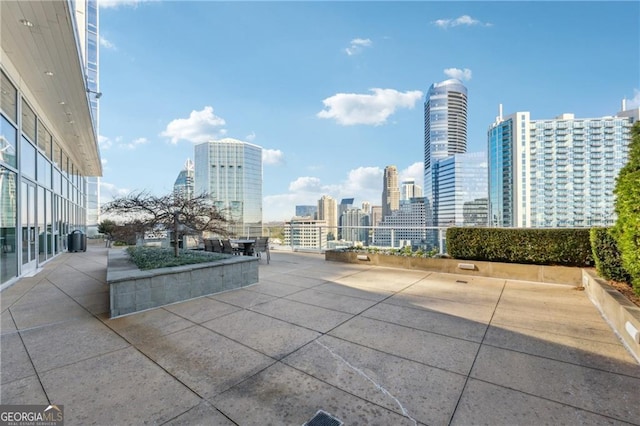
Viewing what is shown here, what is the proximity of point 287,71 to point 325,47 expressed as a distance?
12.5 ft

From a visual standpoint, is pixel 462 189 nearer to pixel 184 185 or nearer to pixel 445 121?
pixel 445 121

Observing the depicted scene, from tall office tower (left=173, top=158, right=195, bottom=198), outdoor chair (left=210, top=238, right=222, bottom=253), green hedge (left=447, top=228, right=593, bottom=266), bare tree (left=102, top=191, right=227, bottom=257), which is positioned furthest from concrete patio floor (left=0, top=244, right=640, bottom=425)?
outdoor chair (left=210, top=238, right=222, bottom=253)

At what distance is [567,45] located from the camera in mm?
10422

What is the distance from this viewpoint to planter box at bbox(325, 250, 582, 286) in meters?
5.23

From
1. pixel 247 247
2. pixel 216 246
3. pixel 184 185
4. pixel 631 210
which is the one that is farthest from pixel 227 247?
pixel 631 210

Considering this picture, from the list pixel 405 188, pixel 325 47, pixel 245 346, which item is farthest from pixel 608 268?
pixel 405 188

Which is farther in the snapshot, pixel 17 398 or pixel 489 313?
pixel 489 313

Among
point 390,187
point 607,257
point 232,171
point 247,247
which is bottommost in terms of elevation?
point 247,247

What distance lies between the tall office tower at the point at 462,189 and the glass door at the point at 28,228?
190 feet

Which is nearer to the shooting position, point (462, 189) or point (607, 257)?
point (607, 257)

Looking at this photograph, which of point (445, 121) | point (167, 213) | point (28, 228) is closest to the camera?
point (167, 213)

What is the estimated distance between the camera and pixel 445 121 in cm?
9425

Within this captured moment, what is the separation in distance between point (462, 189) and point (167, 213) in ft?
214

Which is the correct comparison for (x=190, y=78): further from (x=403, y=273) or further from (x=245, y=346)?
(x=245, y=346)
